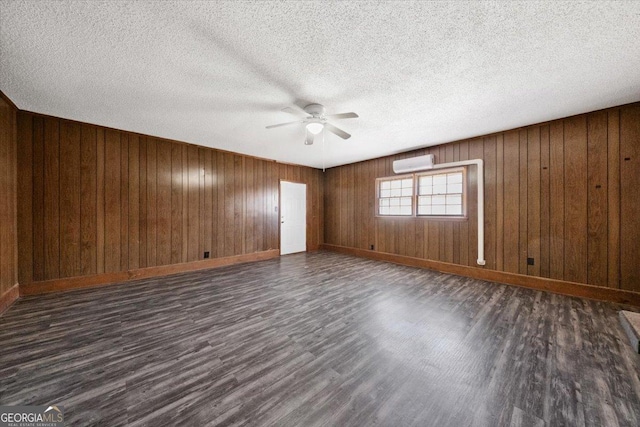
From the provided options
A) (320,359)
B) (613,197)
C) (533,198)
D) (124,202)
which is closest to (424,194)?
(533,198)

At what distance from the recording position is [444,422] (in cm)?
128

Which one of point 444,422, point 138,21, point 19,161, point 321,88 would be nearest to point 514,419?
point 444,422

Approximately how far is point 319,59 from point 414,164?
11.4 feet

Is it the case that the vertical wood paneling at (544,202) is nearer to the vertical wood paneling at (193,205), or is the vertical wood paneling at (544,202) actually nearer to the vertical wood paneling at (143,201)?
the vertical wood paneling at (193,205)

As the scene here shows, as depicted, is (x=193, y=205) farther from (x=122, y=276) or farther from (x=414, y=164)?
(x=414, y=164)

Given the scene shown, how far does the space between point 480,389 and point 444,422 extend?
44cm

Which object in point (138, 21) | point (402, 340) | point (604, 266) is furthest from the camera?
point (604, 266)

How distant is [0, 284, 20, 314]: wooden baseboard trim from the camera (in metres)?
2.63

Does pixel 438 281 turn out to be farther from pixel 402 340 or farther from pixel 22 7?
pixel 22 7

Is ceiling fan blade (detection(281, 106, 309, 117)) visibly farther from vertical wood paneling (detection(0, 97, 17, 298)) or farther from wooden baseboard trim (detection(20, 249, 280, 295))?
wooden baseboard trim (detection(20, 249, 280, 295))

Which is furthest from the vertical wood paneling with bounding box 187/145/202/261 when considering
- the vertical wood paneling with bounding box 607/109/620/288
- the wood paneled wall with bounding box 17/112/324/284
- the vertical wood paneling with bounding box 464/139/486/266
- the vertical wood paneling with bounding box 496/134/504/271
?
the vertical wood paneling with bounding box 607/109/620/288

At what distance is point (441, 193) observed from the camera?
4676 millimetres

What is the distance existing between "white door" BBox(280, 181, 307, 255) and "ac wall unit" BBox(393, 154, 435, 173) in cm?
273

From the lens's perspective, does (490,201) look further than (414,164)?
No
